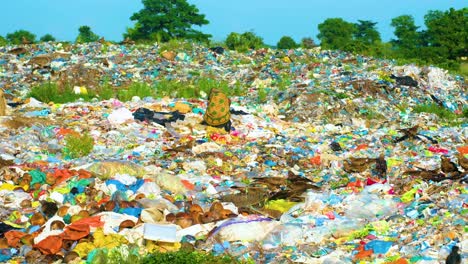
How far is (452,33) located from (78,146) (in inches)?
920

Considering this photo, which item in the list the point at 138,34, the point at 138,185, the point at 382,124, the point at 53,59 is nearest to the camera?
the point at 138,185

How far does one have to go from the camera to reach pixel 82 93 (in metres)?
14.0

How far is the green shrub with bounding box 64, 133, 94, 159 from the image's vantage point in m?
8.73

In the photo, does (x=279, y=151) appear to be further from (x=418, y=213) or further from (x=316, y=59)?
(x=316, y=59)

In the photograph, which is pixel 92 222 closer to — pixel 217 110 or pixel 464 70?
pixel 217 110

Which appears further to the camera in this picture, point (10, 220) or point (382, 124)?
point (382, 124)

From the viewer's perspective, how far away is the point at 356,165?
27.8 ft

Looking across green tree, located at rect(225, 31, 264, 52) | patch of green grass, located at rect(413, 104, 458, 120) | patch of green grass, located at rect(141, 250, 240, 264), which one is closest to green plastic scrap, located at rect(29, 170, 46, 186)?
patch of green grass, located at rect(141, 250, 240, 264)

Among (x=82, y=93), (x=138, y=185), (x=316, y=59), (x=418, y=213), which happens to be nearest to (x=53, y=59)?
(x=82, y=93)

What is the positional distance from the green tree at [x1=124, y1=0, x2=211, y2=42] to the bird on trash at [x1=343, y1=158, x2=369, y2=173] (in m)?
25.5

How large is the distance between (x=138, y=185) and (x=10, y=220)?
1.43 m

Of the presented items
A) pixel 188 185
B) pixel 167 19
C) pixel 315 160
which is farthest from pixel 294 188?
pixel 167 19

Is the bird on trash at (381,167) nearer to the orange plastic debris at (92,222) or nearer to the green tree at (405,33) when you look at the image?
the orange plastic debris at (92,222)

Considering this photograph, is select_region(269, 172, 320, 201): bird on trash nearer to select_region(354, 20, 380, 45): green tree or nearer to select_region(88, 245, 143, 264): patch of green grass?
select_region(88, 245, 143, 264): patch of green grass
